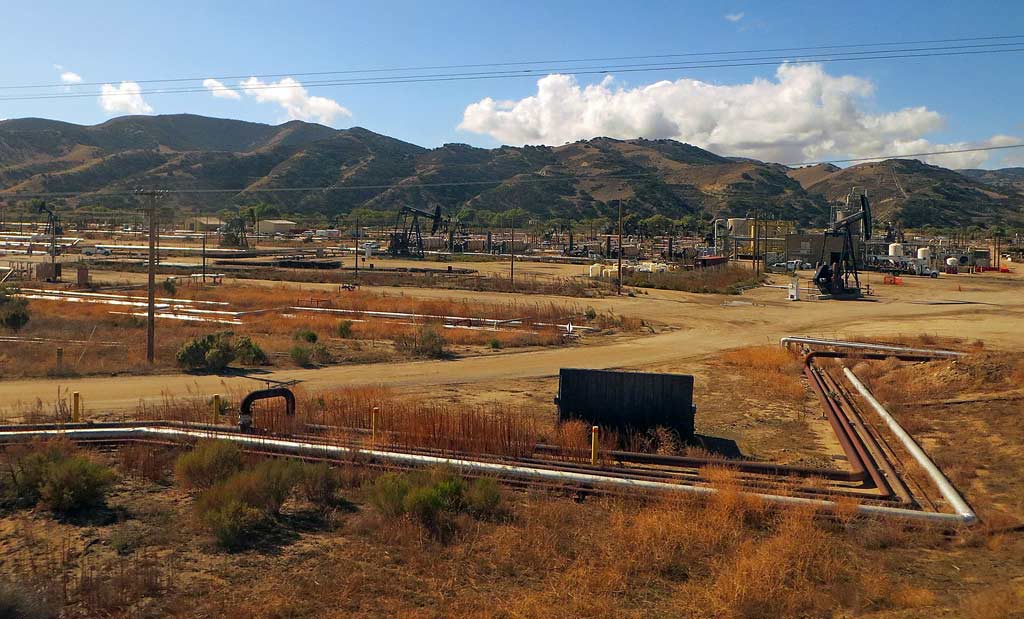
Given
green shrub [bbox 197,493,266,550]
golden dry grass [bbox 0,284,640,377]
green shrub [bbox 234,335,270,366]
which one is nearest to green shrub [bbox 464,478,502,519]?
green shrub [bbox 197,493,266,550]

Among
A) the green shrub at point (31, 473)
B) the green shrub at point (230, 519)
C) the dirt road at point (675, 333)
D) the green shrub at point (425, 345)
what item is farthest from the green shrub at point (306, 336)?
the green shrub at point (230, 519)

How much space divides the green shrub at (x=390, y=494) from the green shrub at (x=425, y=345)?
15.8m

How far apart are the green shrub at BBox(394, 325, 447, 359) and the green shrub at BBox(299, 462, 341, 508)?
49.0ft

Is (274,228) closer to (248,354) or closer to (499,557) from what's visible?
(248,354)

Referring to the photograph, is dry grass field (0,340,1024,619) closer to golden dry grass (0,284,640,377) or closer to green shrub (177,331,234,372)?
green shrub (177,331,234,372)

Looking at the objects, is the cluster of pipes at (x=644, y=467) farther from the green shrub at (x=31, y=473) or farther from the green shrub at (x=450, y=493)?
the green shrub at (x=31, y=473)

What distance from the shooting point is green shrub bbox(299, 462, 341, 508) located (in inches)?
432

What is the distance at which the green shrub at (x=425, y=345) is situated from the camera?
26.7 metres

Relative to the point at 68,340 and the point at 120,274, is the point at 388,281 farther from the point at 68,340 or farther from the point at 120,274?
the point at 68,340

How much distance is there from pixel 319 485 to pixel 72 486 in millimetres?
3266

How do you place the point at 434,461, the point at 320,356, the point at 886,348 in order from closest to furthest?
the point at 434,461
the point at 886,348
the point at 320,356

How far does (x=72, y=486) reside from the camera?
33.8 ft

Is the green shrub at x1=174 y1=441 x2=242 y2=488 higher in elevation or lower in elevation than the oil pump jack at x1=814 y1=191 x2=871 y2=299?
lower

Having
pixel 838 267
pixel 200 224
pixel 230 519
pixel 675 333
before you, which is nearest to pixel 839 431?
pixel 230 519
